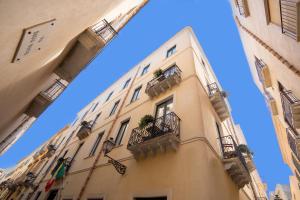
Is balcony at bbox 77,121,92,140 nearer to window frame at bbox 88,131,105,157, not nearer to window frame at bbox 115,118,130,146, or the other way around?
window frame at bbox 88,131,105,157

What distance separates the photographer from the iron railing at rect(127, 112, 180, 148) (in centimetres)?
704

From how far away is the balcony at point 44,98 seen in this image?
→ 36.5 ft

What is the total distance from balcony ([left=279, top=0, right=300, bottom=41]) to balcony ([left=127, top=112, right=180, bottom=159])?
5039 millimetres

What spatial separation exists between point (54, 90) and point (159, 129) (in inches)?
332

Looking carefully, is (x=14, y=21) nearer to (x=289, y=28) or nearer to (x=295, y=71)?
(x=289, y=28)

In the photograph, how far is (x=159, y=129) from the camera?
7219 millimetres

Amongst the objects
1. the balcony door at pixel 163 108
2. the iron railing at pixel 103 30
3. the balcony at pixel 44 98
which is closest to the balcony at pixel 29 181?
the balcony at pixel 44 98

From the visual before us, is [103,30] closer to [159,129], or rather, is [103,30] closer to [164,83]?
[164,83]

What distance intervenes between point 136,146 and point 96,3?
18.2ft

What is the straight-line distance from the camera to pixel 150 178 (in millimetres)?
6859

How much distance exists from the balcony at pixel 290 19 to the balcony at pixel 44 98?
12.4m

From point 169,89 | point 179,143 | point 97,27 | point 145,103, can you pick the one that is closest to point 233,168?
point 179,143

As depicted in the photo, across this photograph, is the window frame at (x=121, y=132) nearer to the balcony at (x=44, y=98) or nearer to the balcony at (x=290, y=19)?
the balcony at (x=44, y=98)

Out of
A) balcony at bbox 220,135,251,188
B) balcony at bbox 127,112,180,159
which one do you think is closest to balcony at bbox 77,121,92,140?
balcony at bbox 127,112,180,159
